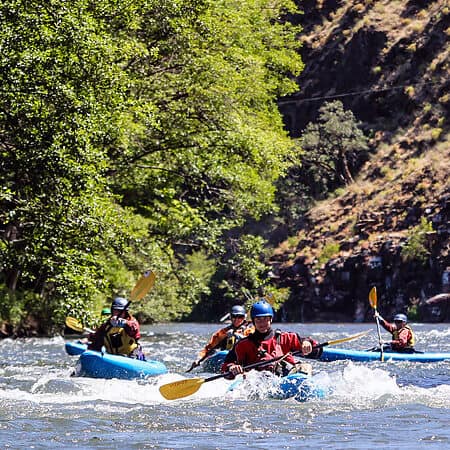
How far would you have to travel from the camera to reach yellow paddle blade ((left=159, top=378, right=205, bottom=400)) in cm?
908

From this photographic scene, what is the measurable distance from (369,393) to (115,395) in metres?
2.69

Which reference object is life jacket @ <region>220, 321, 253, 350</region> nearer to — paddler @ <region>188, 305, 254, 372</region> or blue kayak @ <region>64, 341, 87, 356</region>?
paddler @ <region>188, 305, 254, 372</region>

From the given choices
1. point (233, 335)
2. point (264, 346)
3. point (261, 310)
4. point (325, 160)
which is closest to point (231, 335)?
point (233, 335)

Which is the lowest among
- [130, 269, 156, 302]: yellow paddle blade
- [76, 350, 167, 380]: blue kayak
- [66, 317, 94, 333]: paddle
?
[76, 350, 167, 380]: blue kayak

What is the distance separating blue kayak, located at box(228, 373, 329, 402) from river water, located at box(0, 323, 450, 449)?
0.34 feet

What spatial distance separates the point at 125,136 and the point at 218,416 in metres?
9.84

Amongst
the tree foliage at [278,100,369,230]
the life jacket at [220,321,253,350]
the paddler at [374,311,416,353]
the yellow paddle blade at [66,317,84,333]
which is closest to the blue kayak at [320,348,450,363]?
the paddler at [374,311,416,353]

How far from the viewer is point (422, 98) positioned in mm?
54281

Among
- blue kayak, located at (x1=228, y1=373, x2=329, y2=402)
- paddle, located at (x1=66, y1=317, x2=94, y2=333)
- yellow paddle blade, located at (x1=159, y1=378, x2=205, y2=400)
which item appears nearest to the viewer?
yellow paddle blade, located at (x1=159, y1=378, x2=205, y2=400)

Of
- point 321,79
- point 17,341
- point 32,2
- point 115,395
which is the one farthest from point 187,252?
point 115,395

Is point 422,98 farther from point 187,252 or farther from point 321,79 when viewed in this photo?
point 187,252

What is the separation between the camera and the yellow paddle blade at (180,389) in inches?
357

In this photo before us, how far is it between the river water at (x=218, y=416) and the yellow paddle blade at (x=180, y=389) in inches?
6.0

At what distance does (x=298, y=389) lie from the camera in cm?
950
